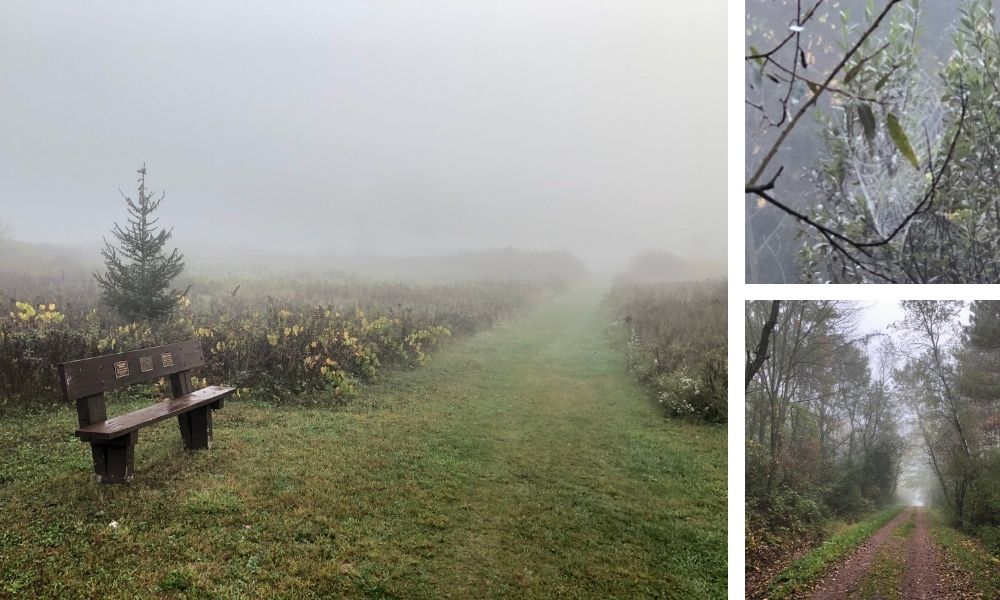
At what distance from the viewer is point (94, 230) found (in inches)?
82.4

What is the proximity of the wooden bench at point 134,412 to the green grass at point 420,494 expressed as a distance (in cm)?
6

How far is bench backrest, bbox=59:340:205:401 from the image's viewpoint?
1.85m

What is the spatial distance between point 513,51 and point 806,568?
242 centimetres

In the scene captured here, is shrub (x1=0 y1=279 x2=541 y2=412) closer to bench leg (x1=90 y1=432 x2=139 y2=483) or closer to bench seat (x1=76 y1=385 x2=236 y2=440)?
bench seat (x1=76 y1=385 x2=236 y2=440)

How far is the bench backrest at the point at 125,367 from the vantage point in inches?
72.7

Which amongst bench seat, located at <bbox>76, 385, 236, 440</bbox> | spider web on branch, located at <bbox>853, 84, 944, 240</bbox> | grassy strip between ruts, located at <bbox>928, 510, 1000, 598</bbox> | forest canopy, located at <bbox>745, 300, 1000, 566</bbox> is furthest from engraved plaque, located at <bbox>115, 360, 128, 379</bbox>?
grassy strip between ruts, located at <bbox>928, 510, 1000, 598</bbox>

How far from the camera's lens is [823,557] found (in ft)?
7.82

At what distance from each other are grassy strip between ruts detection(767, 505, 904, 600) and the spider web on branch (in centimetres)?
111

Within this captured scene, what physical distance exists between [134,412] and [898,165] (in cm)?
283

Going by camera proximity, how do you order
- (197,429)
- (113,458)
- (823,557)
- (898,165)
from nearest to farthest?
(113,458) < (197,429) < (898,165) < (823,557)

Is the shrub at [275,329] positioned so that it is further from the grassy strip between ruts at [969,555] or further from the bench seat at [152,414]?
the grassy strip between ruts at [969,555]

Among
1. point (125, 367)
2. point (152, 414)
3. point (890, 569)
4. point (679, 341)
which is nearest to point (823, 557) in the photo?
point (890, 569)

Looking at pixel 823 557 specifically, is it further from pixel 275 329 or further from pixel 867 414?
pixel 275 329

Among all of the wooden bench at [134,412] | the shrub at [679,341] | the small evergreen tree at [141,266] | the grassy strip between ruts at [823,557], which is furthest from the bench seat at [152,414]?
the grassy strip between ruts at [823,557]
